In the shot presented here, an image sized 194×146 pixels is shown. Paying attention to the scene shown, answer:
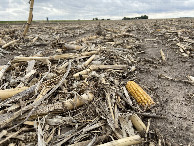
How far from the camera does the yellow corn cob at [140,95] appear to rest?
10.4ft

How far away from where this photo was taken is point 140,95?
3.32m

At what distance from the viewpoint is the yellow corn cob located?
3.18 m

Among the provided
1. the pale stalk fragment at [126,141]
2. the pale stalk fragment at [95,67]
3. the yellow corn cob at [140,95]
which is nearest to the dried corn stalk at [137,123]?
the pale stalk fragment at [126,141]

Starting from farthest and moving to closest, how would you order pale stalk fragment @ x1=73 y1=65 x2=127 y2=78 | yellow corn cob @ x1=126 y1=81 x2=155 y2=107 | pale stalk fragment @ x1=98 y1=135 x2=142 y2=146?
pale stalk fragment @ x1=73 y1=65 x2=127 y2=78
yellow corn cob @ x1=126 y1=81 x2=155 y2=107
pale stalk fragment @ x1=98 y1=135 x2=142 y2=146

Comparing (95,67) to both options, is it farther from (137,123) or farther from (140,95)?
(137,123)

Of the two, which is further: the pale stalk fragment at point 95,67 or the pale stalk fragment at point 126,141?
the pale stalk fragment at point 95,67

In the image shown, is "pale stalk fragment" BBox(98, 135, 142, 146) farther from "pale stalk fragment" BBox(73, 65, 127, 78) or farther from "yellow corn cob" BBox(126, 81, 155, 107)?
"pale stalk fragment" BBox(73, 65, 127, 78)

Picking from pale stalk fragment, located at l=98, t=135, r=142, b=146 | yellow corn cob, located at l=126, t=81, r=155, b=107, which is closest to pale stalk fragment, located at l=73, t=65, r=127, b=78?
yellow corn cob, located at l=126, t=81, r=155, b=107

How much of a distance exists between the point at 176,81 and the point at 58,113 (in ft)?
11.0

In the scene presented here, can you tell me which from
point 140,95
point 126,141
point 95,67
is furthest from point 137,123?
point 95,67

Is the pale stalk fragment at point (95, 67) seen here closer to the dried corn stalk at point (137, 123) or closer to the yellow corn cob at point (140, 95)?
the yellow corn cob at point (140, 95)

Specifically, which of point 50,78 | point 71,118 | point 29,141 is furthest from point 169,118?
point 50,78

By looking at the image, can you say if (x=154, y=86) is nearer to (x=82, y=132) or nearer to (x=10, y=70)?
(x=82, y=132)

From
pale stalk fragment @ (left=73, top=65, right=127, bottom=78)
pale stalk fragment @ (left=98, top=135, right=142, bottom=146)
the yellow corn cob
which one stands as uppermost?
pale stalk fragment @ (left=73, top=65, right=127, bottom=78)
